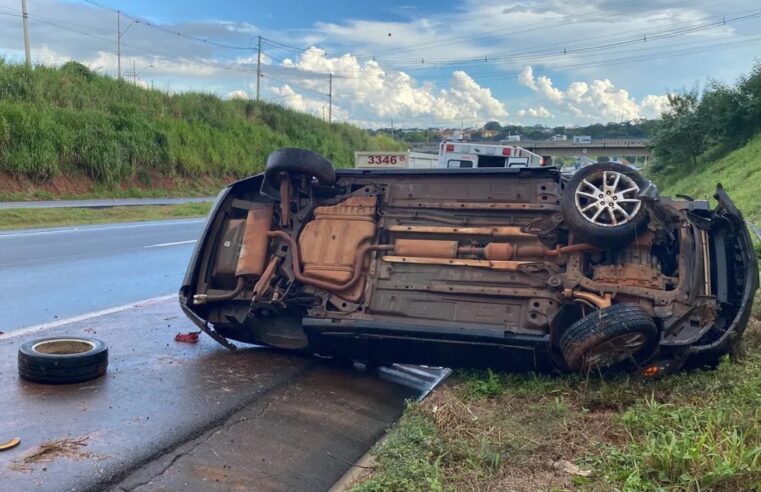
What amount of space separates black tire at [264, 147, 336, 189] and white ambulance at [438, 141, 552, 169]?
37.4 ft

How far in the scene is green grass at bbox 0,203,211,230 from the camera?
15884mm

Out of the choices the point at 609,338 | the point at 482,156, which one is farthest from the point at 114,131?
the point at 609,338

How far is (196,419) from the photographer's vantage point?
452cm

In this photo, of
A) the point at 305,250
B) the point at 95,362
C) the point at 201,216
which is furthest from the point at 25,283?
the point at 201,216

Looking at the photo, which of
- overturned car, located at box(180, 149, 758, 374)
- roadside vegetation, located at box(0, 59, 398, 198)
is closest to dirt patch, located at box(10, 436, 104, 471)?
overturned car, located at box(180, 149, 758, 374)

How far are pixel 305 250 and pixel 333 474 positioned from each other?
7.48ft

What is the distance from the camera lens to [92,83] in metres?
30.0

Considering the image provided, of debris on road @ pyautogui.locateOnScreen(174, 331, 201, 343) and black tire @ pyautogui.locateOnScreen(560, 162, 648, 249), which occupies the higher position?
black tire @ pyautogui.locateOnScreen(560, 162, 648, 249)

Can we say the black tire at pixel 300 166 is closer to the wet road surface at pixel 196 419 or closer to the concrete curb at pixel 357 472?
the wet road surface at pixel 196 419

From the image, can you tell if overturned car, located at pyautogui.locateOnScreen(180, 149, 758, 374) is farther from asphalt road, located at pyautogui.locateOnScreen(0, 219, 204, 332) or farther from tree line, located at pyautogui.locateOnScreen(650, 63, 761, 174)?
tree line, located at pyautogui.locateOnScreen(650, 63, 761, 174)

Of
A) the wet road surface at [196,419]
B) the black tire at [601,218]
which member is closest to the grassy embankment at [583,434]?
the wet road surface at [196,419]

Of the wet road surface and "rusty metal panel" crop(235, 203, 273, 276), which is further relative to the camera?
"rusty metal panel" crop(235, 203, 273, 276)

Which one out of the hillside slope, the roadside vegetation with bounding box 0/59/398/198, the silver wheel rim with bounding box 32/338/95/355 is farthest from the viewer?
the roadside vegetation with bounding box 0/59/398/198

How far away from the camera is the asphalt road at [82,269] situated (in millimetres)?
7570
